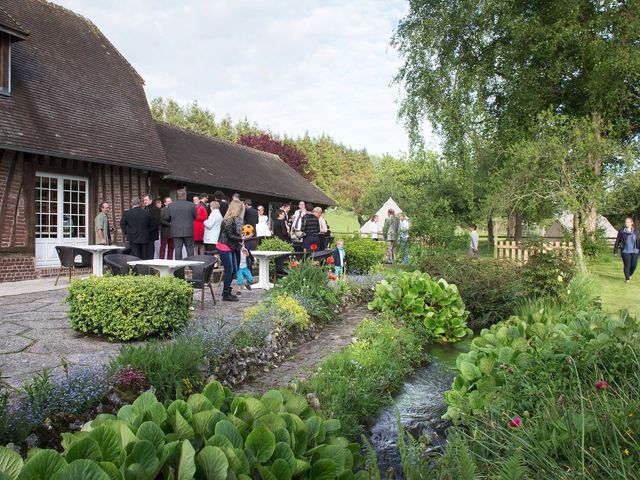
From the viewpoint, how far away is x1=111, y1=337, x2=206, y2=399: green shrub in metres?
3.82

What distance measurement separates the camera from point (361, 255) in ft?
41.7

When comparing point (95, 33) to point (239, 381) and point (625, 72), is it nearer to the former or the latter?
point (239, 381)

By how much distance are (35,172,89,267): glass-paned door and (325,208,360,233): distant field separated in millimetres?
41762

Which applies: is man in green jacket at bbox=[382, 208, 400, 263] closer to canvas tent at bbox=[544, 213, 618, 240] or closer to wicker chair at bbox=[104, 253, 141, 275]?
canvas tent at bbox=[544, 213, 618, 240]

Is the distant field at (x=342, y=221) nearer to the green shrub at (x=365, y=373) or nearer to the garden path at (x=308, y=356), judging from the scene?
the garden path at (x=308, y=356)

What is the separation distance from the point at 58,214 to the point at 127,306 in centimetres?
841

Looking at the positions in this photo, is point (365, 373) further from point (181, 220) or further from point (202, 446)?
point (181, 220)

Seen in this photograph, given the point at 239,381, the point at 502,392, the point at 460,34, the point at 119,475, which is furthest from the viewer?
the point at 460,34

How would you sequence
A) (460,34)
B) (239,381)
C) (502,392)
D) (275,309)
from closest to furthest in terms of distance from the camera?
(502,392), (239,381), (275,309), (460,34)

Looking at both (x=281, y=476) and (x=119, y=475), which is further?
(x=281, y=476)

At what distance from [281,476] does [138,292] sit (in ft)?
13.8

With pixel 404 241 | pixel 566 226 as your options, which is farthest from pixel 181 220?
pixel 566 226

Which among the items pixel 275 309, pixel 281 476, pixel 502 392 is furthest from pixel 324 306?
pixel 281 476

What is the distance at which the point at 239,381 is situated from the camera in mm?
4840
